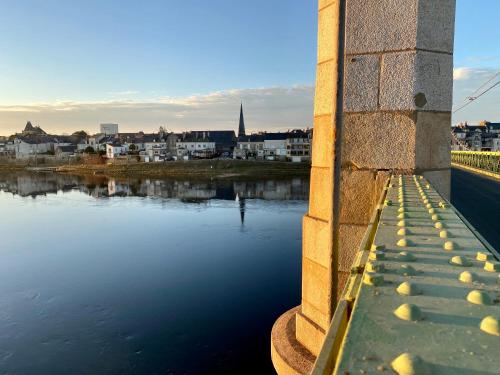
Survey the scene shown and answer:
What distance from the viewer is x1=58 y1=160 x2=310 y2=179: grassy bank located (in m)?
89.1

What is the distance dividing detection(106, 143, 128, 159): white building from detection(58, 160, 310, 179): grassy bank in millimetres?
17054

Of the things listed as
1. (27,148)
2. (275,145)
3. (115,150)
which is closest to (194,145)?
(115,150)

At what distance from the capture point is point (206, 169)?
97625mm

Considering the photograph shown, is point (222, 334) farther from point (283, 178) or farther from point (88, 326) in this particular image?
point (283, 178)

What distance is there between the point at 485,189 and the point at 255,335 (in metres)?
12.6

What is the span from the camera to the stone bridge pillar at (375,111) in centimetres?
687

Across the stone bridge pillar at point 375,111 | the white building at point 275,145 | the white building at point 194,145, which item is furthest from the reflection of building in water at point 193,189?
the white building at point 194,145

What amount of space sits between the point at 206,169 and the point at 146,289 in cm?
7625

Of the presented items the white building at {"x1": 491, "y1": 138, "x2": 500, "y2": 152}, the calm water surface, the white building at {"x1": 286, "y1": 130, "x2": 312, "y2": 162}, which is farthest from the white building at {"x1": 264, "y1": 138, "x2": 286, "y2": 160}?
the calm water surface

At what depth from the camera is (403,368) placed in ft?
4.27

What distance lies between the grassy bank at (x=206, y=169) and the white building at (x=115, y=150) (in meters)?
17.1

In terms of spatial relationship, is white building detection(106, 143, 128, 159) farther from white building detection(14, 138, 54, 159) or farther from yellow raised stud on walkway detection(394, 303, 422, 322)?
yellow raised stud on walkway detection(394, 303, 422, 322)

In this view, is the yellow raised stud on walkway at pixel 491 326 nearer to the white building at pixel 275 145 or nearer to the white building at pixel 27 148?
the white building at pixel 275 145

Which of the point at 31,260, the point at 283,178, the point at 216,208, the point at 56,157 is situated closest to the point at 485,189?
the point at 31,260
